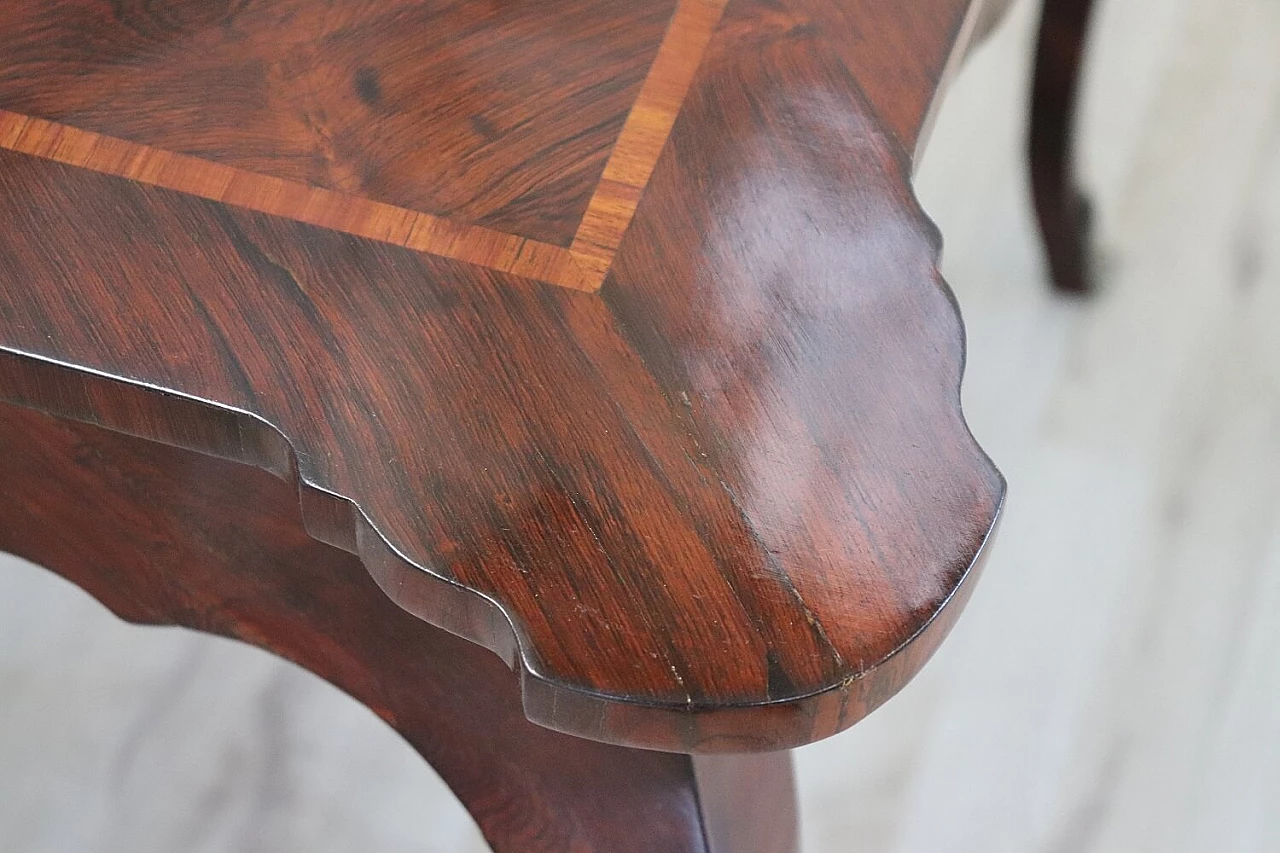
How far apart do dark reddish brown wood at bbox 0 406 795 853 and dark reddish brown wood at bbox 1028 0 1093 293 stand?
0.55 meters

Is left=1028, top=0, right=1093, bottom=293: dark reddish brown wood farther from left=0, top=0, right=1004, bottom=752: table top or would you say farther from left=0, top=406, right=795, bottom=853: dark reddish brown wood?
left=0, top=406, right=795, bottom=853: dark reddish brown wood

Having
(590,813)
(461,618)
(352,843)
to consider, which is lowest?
(352,843)

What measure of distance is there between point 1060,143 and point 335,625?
0.62 meters

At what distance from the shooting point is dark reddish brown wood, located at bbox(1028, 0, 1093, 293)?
864mm

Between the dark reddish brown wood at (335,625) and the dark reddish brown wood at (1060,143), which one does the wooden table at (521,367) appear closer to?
the dark reddish brown wood at (335,625)

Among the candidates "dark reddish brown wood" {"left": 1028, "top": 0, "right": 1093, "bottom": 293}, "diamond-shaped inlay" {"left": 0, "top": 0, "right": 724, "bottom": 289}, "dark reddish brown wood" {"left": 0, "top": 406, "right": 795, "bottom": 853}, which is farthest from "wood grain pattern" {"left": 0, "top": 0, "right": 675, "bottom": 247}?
"dark reddish brown wood" {"left": 1028, "top": 0, "right": 1093, "bottom": 293}

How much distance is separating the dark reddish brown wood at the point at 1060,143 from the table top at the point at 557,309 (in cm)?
41

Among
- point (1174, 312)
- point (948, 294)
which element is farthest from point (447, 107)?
point (1174, 312)

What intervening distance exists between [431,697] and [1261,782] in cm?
54

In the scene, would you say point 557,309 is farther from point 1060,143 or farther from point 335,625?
point 1060,143

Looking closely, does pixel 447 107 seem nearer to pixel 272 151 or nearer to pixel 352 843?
pixel 272 151

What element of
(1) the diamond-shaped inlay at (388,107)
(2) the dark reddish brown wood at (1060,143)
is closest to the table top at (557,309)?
(1) the diamond-shaped inlay at (388,107)

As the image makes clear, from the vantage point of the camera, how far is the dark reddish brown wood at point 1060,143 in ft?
2.83

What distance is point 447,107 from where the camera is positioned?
45 centimetres
